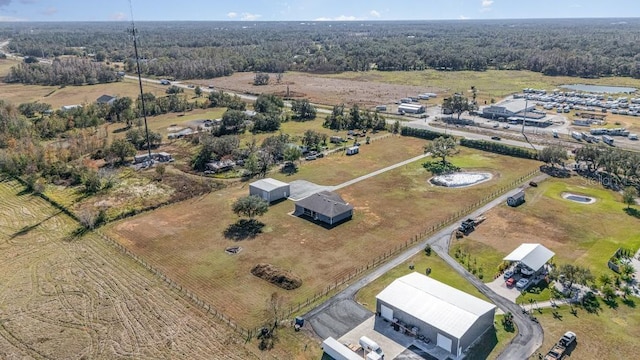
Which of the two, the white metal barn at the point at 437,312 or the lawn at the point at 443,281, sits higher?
the white metal barn at the point at 437,312

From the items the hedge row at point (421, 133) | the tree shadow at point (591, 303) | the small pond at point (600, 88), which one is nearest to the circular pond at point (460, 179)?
the hedge row at point (421, 133)

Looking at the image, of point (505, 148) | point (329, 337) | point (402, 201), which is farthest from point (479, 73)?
point (329, 337)

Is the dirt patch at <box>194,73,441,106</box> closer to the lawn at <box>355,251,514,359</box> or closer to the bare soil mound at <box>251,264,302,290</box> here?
the lawn at <box>355,251,514,359</box>

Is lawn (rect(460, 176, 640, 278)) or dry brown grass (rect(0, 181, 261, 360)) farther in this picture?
lawn (rect(460, 176, 640, 278))

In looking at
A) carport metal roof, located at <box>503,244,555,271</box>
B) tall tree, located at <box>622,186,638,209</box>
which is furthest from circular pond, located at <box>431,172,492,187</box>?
carport metal roof, located at <box>503,244,555,271</box>

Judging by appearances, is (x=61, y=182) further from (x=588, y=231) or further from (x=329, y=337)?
(x=588, y=231)

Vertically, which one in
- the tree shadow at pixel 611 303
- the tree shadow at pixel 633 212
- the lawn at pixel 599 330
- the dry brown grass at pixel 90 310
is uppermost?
the tree shadow at pixel 633 212

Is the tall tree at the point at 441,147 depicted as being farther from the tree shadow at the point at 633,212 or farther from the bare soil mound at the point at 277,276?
the bare soil mound at the point at 277,276
